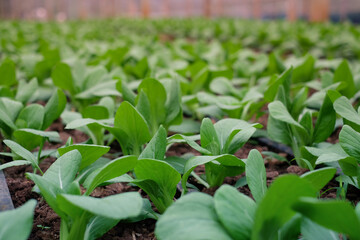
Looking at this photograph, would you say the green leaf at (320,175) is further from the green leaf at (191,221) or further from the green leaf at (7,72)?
the green leaf at (7,72)

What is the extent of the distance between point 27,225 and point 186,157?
64cm

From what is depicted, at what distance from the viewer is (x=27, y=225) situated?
0.59m

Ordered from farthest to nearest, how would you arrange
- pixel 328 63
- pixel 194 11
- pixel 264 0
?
pixel 194 11 < pixel 264 0 < pixel 328 63

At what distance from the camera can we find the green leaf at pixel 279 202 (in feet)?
1.91

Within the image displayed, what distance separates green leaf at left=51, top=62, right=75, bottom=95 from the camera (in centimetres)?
160

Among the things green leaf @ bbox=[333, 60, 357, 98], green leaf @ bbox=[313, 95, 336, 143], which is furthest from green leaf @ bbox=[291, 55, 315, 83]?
green leaf @ bbox=[313, 95, 336, 143]

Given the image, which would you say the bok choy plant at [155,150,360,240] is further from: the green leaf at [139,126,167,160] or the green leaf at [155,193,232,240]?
the green leaf at [139,126,167,160]

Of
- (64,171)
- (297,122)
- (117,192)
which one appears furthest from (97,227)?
(297,122)

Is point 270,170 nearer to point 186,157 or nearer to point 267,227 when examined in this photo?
point 186,157

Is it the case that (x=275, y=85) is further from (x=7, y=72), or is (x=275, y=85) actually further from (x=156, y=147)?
(x=7, y=72)

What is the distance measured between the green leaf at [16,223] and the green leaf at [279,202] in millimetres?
360

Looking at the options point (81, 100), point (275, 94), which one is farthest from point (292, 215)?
point (81, 100)

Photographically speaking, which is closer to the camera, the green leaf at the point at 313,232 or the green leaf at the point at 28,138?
the green leaf at the point at 313,232

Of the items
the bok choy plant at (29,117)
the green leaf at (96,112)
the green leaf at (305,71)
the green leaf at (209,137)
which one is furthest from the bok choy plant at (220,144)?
the green leaf at (305,71)
